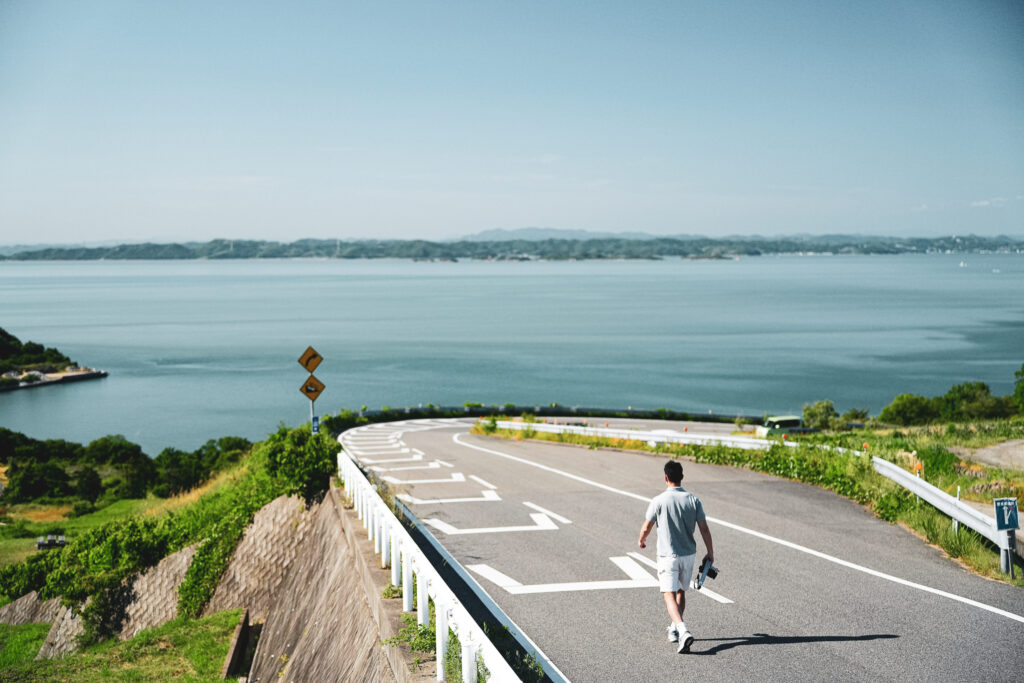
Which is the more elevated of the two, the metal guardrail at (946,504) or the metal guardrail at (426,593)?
the metal guardrail at (426,593)

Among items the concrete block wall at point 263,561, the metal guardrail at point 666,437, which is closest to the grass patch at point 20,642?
the concrete block wall at point 263,561

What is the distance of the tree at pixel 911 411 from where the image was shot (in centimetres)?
5506

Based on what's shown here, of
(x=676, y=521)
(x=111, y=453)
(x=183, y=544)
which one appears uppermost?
(x=676, y=521)

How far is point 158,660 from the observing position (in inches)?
472

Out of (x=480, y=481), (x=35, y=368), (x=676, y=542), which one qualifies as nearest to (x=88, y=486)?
(x=480, y=481)

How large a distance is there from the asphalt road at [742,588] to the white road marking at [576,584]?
0.08 ft

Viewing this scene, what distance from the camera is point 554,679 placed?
19.8 ft

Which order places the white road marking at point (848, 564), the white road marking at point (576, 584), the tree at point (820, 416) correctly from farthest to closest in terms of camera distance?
the tree at point (820, 416) < the white road marking at point (576, 584) < the white road marking at point (848, 564)

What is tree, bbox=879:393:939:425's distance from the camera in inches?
2168

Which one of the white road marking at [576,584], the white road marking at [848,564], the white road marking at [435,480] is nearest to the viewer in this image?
the white road marking at [848,564]

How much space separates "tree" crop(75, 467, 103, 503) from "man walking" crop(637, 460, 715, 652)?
4831 centimetres

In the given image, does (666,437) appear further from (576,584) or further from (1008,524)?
(576,584)

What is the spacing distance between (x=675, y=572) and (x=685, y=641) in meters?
0.63

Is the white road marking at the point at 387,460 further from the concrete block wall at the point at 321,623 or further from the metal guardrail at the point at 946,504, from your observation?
the metal guardrail at the point at 946,504
